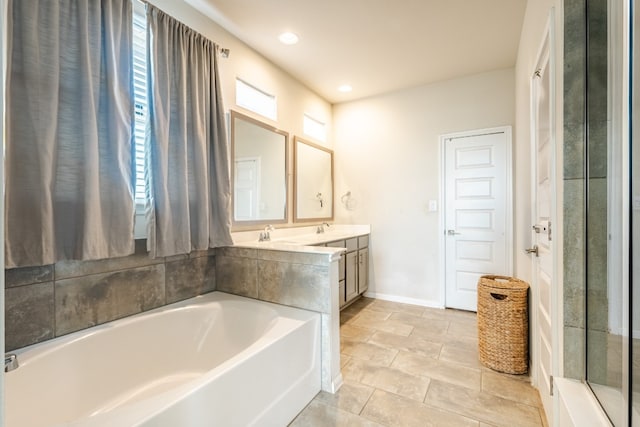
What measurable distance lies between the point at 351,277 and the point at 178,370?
Result: 6.19 ft

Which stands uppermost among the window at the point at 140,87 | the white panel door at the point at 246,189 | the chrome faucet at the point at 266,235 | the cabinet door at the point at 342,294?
the window at the point at 140,87

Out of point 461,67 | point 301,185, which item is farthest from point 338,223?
point 461,67

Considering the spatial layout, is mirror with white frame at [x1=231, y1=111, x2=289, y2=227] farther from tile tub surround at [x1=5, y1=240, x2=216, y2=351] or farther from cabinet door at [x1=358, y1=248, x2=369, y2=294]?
cabinet door at [x1=358, y1=248, x2=369, y2=294]

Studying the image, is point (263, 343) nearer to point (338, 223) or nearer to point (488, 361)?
point (488, 361)

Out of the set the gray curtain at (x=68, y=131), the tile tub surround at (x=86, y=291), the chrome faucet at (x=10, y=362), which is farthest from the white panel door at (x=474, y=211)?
the chrome faucet at (x=10, y=362)

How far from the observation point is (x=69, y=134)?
1.50 m

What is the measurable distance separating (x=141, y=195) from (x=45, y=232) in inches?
21.9

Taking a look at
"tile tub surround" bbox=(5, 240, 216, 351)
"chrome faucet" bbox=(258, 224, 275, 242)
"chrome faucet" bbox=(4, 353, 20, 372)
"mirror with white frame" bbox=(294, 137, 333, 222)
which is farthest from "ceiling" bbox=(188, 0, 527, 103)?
"chrome faucet" bbox=(4, 353, 20, 372)

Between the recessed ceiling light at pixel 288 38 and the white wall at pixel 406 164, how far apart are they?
1509 mm

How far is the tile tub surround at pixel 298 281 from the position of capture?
192 cm

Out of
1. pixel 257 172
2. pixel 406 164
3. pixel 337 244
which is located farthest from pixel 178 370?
pixel 406 164

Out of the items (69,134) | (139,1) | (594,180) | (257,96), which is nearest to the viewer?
(594,180)

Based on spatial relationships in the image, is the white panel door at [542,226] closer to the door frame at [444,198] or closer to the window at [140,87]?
the door frame at [444,198]

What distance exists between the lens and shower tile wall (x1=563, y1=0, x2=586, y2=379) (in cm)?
123
